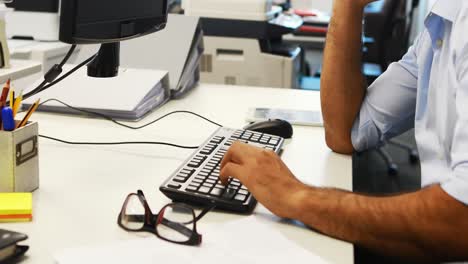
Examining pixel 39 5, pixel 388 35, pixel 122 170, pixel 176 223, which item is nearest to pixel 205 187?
pixel 176 223

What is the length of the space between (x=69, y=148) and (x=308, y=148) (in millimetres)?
505

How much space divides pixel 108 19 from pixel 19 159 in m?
0.33

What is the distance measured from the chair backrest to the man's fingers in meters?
2.99

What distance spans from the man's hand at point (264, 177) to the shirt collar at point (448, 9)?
1.24 feet

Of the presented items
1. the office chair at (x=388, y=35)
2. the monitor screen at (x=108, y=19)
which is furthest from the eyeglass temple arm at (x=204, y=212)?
the office chair at (x=388, y=35)

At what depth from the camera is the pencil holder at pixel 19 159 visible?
2.90 feet

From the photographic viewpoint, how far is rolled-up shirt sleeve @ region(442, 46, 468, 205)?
803 mm

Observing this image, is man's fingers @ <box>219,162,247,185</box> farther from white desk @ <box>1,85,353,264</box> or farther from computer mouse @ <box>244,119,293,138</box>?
computer mouse @ <box>244,119,293,138</box>

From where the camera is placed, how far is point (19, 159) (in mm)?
903

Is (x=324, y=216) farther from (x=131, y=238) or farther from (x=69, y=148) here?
(x=69, y=148)

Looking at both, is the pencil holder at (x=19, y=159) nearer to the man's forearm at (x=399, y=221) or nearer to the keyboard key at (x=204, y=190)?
the keyboard key at (x=204, y=190)

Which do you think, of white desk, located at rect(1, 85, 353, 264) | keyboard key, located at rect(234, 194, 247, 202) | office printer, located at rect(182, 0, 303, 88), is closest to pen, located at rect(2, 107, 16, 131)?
white desk, located at rect(1, 85, 353, 264)

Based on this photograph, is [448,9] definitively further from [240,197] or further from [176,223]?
[176,223]

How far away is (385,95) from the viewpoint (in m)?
1.32
